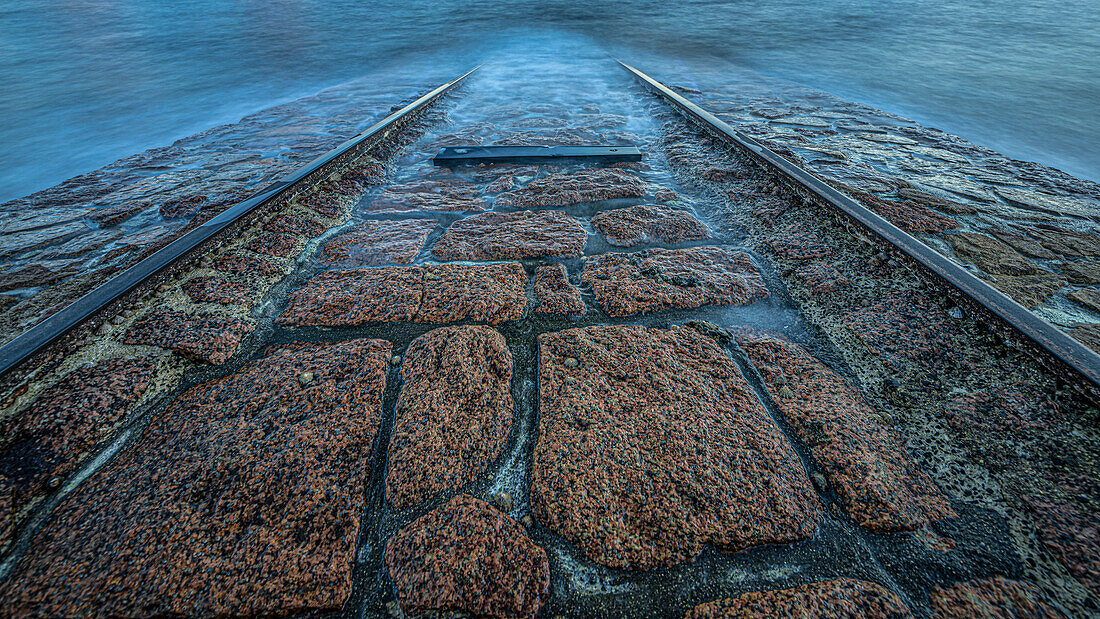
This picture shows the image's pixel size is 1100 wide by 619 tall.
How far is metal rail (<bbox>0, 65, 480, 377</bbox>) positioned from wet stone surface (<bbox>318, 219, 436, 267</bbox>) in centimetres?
39

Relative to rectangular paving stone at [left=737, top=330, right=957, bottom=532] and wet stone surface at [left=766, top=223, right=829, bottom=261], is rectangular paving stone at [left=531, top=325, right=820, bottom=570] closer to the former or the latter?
rectangular paving stone at [left=737, top=330, right=957, bottom=532]

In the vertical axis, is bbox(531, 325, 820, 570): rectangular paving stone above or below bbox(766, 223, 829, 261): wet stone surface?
below

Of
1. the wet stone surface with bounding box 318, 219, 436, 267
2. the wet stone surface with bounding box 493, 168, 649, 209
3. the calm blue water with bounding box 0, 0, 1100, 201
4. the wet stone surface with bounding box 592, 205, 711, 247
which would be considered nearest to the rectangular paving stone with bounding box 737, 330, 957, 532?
the wet stone surface with bounding box 592, 205, 711, 247

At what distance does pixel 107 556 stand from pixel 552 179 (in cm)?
242

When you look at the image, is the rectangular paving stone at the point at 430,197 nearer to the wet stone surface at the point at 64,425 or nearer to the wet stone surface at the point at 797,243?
the wet stone surface at the point at 64,425

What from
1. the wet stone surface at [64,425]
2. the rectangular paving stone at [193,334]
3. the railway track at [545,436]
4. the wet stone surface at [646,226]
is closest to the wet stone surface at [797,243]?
the railway track at [545,436]

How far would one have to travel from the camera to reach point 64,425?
1012 millimetres

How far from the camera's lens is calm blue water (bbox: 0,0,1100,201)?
16.5 ft

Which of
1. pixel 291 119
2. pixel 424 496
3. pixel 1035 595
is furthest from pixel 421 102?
pixel 1035 595

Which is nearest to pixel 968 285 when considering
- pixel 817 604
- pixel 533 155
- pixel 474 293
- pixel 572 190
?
pixel 817 604

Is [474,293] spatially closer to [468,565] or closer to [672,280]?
[672,280]

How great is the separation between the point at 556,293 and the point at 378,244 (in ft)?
3.17

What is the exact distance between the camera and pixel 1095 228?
6.87 feet

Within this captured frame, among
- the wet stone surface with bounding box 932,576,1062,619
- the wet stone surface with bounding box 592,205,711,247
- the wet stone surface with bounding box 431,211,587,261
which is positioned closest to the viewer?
the wet stone surface with bounding box 932,576,1062,619
